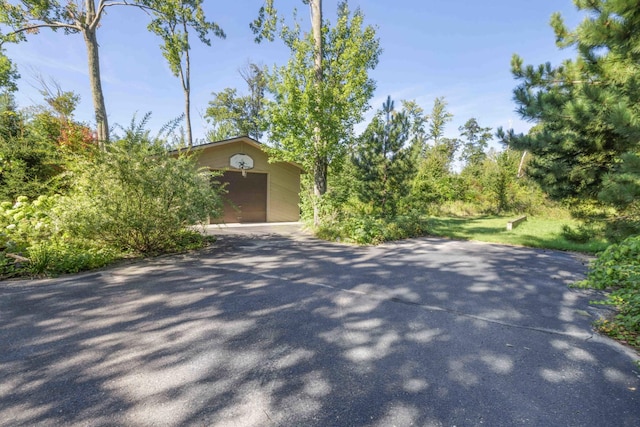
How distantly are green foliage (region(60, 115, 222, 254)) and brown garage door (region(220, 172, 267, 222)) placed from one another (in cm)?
576

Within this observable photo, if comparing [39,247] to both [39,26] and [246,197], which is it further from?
[39,26]

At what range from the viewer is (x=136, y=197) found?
5.22 metres

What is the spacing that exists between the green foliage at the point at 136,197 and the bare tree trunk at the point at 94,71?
2659mm

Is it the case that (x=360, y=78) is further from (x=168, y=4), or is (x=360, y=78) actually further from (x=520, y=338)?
(x=520, y=338)

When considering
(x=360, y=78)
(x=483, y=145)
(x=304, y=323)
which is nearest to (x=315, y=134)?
(x=360, y=78)

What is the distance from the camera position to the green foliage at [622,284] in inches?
108

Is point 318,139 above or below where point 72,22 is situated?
below

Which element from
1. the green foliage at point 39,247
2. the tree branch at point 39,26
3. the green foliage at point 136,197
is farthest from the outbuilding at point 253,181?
the green foliage at point 39,247

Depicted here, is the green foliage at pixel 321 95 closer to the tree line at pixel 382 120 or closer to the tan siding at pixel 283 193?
the tree line at pixel 382 120

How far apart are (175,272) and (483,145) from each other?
1997 inches

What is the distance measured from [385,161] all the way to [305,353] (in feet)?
25.0

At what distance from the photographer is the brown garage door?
11.8m

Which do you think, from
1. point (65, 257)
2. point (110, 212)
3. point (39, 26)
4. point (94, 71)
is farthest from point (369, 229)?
point (39, 26)

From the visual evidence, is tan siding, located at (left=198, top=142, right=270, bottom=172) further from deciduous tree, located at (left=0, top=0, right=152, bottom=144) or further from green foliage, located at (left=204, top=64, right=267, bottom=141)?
green foliage, located at (left=204, top=64, right=267, bottom=141)
